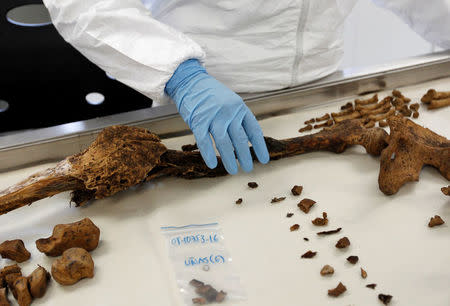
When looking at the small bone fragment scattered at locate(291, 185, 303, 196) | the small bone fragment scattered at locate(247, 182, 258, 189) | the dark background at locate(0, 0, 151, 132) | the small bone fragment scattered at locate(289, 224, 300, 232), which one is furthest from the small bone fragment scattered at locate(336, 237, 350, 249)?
the dark background at locate(0, 0, 151, 132)

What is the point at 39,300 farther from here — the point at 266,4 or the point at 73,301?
the point at 266,4

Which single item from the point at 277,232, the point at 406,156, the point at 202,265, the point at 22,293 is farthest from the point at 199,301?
the point at 406,156

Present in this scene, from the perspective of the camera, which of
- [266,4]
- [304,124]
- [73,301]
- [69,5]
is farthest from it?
[304,124]

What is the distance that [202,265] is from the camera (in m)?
1.16

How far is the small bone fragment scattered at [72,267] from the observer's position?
108 cm

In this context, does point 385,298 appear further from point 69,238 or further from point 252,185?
point 69,238

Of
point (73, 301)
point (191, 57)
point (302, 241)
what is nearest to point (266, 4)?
point (191, 57)

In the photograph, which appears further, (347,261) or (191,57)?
(191,57)

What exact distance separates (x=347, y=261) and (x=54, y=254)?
29.5 inches

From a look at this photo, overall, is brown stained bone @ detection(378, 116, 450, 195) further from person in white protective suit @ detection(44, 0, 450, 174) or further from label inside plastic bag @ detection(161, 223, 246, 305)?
label inside plastic bag @ detection(161, 223, 246, 305)

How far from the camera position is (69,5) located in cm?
139

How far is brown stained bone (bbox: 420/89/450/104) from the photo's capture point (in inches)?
67.8

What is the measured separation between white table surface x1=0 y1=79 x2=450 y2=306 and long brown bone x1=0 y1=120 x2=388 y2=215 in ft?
0.14

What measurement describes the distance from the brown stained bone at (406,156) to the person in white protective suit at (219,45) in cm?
37
